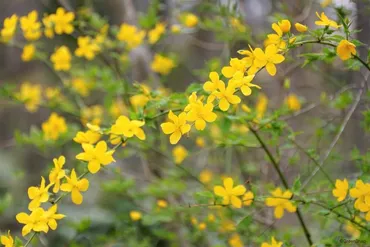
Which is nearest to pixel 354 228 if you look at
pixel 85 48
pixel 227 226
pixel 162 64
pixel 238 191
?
pixel 238 191

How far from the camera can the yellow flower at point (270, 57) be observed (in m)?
0.87

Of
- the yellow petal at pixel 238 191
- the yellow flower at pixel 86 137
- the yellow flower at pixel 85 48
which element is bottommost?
the yellow petal at pixel 238 191

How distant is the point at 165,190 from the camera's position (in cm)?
184

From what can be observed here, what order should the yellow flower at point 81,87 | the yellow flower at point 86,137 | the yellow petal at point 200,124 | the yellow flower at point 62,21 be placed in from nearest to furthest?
the yellow petal at point 200,124, the yellow flower at point 86,137, the yellow flower at point 62,21, the yellow flower at point 81,87

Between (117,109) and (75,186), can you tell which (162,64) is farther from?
(75,186)

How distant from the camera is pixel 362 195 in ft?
3.16

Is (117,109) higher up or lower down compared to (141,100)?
higher up

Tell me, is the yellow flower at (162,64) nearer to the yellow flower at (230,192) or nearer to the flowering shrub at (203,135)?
the flowering shrub at (203,135)

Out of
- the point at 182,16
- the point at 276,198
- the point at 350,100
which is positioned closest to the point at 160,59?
the point at 182,16

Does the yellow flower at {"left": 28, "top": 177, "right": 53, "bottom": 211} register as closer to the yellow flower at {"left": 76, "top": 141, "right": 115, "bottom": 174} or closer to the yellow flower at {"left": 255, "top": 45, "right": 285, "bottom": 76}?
the yellow flower at {"left": 76, "top": 141, "right": 115, "bottom": 174}

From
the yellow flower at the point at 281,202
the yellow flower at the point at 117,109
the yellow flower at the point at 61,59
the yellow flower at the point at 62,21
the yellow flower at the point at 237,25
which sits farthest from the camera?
the yellow flower at the point at 117,109

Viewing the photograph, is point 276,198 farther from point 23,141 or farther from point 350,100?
point 23,141

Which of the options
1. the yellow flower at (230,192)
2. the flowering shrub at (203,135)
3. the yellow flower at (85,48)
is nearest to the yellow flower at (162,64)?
the flowering shrub at (203,135)

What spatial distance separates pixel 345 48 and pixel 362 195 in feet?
0.95
